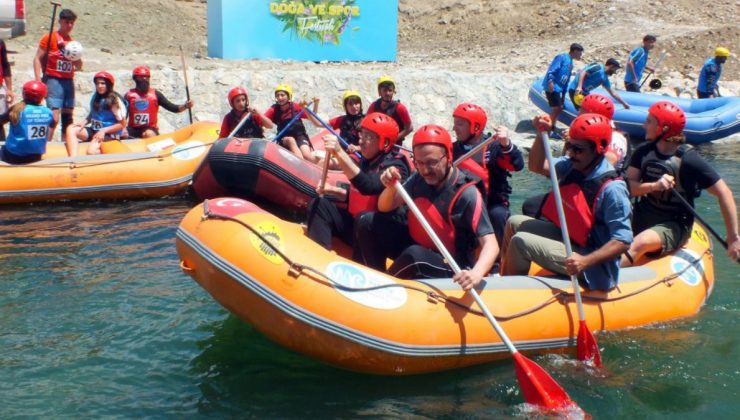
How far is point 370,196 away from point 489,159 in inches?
47.3

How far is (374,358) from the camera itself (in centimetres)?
452

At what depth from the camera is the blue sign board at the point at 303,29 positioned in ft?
54.7

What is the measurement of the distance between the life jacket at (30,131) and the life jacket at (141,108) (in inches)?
60.5

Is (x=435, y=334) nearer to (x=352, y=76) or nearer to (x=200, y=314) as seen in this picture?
(x=200, y=314)

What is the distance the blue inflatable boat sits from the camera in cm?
1291

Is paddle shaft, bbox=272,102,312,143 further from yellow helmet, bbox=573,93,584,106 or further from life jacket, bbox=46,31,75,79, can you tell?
yellow helmet, bbox=573,93,584,106

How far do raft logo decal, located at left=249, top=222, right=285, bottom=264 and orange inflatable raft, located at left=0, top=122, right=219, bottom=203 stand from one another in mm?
4924

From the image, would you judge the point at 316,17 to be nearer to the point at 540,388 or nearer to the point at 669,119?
the point at 669,119

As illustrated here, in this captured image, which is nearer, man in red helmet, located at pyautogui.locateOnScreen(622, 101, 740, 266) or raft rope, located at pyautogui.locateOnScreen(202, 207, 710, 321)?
raft rope, located at pyautogui.locateOnScreen(202, 207, 710, 321)

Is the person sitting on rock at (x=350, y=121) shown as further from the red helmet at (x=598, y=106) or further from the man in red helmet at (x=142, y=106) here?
the red helmet at (x=598, y=106)

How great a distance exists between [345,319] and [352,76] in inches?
402

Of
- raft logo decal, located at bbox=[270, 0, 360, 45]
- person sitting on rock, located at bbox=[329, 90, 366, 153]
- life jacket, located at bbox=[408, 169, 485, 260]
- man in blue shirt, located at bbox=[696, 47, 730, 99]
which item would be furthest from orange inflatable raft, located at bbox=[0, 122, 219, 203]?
man in blue shirt, located at bbox=[696, 47, 730, 99]

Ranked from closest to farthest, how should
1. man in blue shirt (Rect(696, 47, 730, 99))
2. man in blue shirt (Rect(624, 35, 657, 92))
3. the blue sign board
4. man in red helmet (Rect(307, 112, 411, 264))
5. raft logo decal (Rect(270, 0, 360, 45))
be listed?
1. man in red helmet (Rect(307, 112, 411, 264))
2. man in blue shirt (Rect(696, 47, 730, 99))
3. man in blue shirt (Rect(624, 35, 657, 92))
4. the blue sign board
5. raft logo decal (Rect(270, 0, 360, 45))

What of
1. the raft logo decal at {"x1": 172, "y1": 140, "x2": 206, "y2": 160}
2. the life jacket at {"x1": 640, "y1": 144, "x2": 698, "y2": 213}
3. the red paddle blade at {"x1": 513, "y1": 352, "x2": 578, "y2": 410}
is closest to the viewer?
the red paddle blade at {"x1": 513, "y1": 352, "x2": 578, "y2": 410}
